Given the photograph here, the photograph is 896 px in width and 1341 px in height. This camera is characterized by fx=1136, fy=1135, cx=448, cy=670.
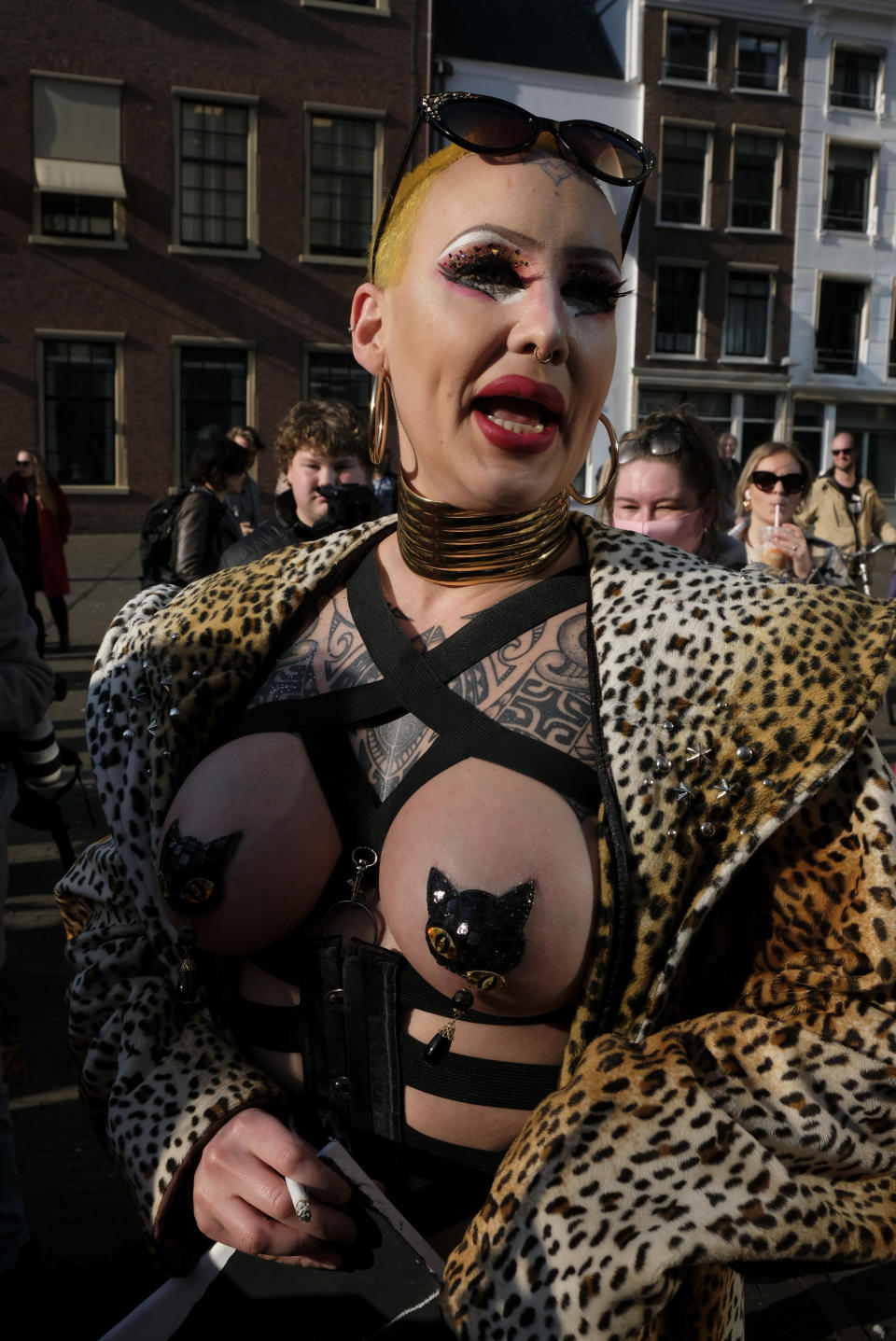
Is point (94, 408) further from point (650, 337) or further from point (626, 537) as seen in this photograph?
point (626, 537)

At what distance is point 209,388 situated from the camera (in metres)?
19.8

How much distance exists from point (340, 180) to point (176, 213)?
9.75ft

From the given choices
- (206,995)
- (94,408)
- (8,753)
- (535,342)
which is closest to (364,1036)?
(206,995)

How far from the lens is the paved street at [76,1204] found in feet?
9.61

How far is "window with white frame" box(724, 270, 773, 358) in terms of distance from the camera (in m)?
23.5

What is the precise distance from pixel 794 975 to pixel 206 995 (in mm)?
830

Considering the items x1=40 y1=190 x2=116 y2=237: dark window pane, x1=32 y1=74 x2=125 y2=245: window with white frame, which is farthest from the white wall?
x1=40 y1=190 x2=116 y2=237: dark window pane

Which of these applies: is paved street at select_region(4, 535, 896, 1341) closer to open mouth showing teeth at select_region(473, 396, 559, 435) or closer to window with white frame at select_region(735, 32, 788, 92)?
open mouth showing teeth at select_region(473, 396, 559, 435)

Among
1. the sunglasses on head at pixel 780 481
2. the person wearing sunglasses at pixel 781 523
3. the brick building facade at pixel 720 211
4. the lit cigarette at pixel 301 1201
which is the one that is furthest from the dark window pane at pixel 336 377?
the lit cigarette at pixel 301 1201

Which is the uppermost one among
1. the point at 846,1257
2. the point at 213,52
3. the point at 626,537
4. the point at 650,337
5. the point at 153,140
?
the point at 213,52

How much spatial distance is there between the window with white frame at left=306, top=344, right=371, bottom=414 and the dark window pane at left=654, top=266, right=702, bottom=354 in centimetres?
639

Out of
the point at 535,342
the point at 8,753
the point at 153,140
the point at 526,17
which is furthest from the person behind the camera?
the point at 526,17

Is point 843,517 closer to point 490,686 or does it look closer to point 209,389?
point 490,686

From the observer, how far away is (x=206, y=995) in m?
1.65
